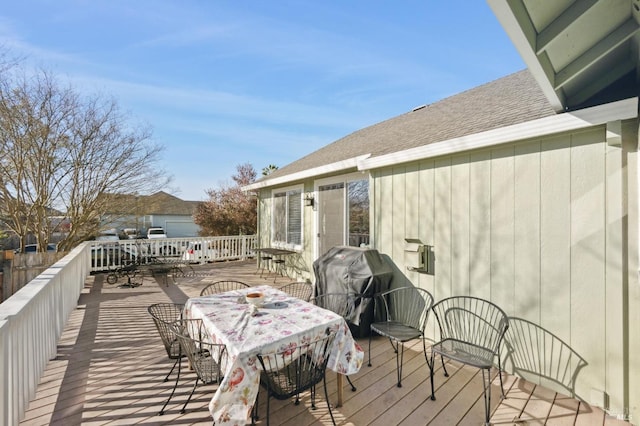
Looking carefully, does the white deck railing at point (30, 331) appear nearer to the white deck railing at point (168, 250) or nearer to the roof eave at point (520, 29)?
the roof eave at point (520, 29)

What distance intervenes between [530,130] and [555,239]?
97 centimetres

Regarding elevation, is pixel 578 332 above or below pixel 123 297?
above

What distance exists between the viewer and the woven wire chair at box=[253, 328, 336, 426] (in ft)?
6.18

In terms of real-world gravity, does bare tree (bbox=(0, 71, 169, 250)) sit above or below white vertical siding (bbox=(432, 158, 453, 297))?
above

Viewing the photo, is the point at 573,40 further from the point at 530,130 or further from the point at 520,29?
the point at 530,130

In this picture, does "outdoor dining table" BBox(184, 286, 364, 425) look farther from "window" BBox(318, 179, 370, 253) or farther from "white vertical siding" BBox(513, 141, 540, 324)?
"window" BBox(318, 179, 370, 253)

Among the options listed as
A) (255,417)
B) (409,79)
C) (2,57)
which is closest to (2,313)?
(255,417)

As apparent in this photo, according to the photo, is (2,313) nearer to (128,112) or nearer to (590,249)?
(590,249)

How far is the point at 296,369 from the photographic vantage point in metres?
2.06

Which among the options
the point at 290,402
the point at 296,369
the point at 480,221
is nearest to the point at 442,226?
the point at 480,221

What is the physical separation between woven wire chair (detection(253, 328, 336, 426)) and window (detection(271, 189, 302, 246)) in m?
4.79

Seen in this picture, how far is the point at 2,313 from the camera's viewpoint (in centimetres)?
182

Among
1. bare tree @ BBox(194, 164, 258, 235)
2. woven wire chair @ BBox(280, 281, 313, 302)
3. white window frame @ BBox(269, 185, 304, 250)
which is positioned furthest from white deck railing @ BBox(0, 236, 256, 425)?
bare tree @ BBox(194, 164, 258, 235)

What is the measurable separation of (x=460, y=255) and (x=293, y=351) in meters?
2.17
